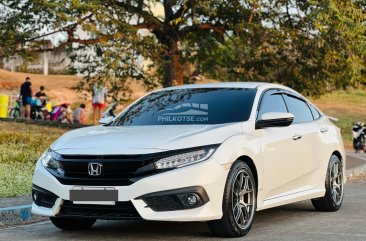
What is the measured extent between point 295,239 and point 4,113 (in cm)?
3310

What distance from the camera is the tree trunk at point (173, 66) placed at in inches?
966

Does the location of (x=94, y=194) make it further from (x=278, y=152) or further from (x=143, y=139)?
(x=278, y=152)

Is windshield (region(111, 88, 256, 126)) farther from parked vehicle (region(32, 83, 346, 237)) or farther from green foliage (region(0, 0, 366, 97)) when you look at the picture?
green foliage (region(0, 0, 366, 97))

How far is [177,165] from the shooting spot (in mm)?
7586

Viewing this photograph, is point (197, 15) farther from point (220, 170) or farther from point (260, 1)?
point (220, 170)

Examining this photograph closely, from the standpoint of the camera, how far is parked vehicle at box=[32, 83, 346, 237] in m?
7.55

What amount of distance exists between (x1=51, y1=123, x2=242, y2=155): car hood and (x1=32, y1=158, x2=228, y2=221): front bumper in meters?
0.25

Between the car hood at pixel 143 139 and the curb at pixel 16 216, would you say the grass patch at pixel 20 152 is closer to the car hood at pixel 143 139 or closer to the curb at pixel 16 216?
the curb at pixel 16 216

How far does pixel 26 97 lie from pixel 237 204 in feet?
82.6

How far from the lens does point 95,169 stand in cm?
764

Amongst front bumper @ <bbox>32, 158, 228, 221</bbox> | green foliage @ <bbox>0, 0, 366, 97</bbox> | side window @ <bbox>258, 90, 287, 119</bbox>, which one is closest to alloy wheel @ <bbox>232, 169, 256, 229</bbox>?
front bumper @ <bbox>32, 158, 228, 221</bbox>

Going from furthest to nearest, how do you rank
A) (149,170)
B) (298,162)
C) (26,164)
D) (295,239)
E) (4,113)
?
(4,113), (26,164), (298,162), (295,239), (149,170)

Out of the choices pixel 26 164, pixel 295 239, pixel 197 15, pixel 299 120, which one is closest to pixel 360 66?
pixel 197 15

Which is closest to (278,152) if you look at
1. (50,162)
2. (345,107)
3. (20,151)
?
(50,162)
